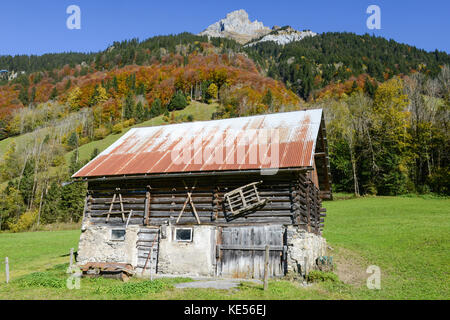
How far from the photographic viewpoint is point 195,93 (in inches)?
4567

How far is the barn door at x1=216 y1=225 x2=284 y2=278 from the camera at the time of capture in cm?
1575

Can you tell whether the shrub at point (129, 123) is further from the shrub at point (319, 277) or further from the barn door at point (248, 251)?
the shrub at point (319, 277)

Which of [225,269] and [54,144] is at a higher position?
[54,144]

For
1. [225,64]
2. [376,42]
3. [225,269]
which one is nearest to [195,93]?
[225,64]

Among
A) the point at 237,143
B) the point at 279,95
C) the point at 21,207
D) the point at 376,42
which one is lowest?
the point at 21,207

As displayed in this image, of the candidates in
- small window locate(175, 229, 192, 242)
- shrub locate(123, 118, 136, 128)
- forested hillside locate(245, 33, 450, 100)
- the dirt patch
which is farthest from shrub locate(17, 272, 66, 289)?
forested hillside locate(245, 33, 450, 100)

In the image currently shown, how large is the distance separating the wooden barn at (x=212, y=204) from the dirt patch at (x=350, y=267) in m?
1.30

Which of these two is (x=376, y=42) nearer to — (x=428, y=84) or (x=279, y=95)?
(x=279, y=95)

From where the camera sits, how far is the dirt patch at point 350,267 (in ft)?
52.2

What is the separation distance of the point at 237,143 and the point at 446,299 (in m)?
11.9


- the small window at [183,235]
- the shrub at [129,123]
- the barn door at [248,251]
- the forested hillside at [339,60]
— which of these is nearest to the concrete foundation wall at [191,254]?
the small window at [183,235]

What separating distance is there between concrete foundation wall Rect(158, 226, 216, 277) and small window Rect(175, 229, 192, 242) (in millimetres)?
174

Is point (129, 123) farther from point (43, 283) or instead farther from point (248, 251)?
point (248, 251)
